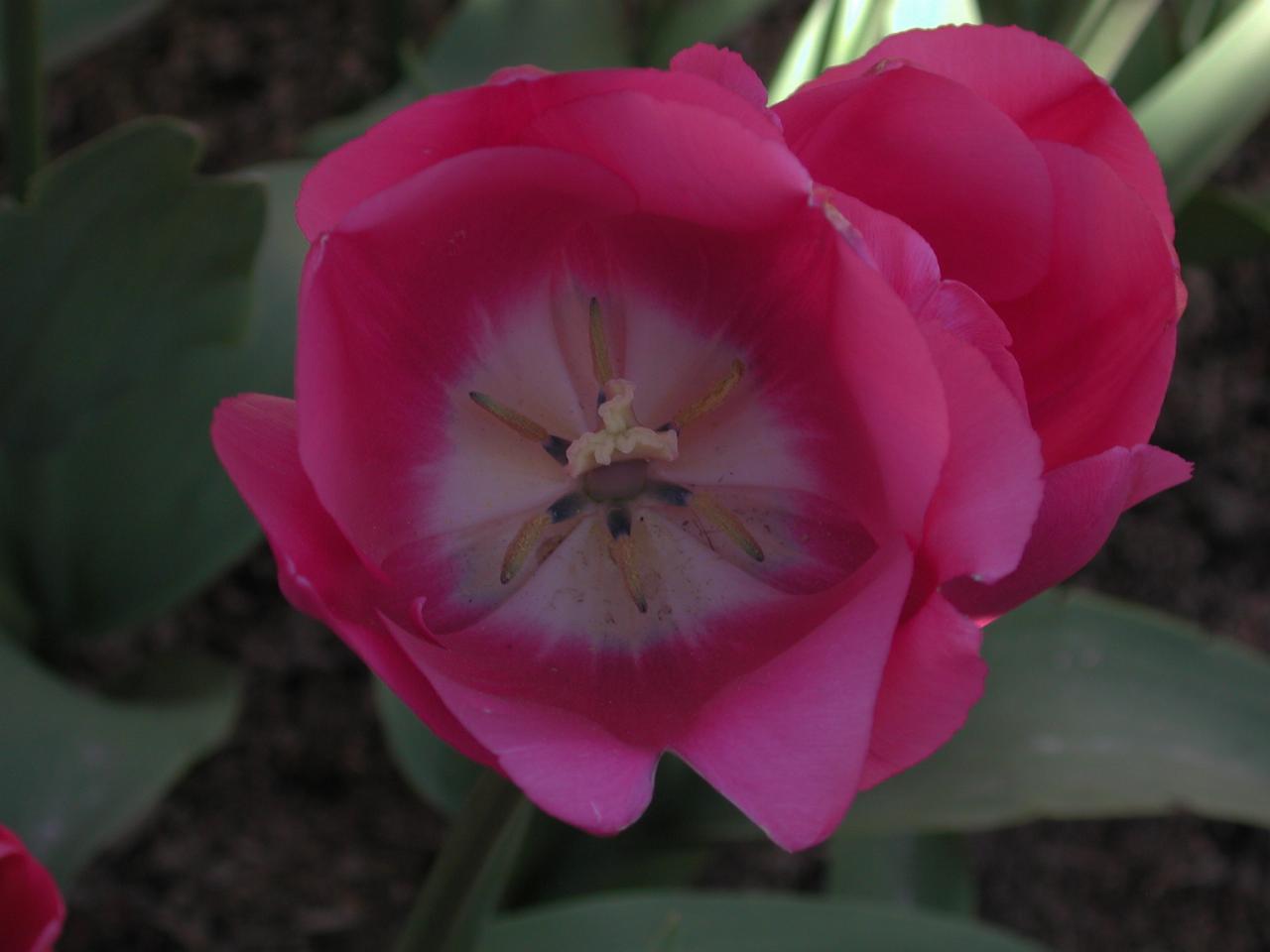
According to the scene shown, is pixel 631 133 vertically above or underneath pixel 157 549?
above

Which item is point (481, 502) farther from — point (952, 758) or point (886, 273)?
point (952, 758)

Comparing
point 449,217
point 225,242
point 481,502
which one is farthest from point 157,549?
point 449,217

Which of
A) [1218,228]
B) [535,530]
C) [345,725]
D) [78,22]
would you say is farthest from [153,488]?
[1218,228]

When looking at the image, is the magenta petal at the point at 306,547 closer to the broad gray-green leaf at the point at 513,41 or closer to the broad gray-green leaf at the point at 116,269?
the broad gray-green leaf at the point at 116,269

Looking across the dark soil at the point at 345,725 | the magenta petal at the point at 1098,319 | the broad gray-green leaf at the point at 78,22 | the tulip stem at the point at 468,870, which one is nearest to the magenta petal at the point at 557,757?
the tulip stem at the point at 468,870

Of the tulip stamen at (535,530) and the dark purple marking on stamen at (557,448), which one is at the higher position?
the dark purple marking on stamen at (557,448)

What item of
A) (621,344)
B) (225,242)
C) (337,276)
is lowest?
(225,242)

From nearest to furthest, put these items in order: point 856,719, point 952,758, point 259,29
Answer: point 856,719, point 952,758, point 259,29
